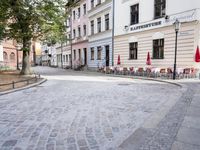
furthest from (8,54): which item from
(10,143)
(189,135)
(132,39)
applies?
(189,135)

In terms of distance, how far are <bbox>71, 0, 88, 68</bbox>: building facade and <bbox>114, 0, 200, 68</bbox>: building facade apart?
1017 centimetres

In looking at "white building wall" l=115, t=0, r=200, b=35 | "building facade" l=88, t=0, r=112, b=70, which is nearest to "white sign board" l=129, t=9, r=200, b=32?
"white building wall" l=115, t=0, r=200, b=35

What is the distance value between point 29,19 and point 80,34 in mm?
18589

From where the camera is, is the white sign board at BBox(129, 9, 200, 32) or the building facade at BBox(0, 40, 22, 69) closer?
the white sign board at BBox(129, 9, 200, 32)

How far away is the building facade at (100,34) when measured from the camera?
2580 cm

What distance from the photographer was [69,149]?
3.71m

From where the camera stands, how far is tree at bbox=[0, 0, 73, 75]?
55.5ft

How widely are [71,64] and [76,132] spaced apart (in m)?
34.5

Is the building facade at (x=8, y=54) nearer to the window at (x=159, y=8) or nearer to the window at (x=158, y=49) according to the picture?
the window at (x=158, y=49)

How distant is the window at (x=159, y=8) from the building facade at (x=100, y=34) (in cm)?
736

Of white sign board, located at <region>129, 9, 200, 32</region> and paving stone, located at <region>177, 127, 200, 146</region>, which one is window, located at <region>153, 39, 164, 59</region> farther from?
paving stone, located at <region>177, 127, 200, 146</region>

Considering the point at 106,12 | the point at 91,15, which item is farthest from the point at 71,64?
the point at 106,12

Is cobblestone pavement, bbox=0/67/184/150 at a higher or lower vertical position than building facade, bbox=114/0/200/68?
lower

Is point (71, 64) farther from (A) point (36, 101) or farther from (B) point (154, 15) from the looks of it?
(A) point (36, 101)
